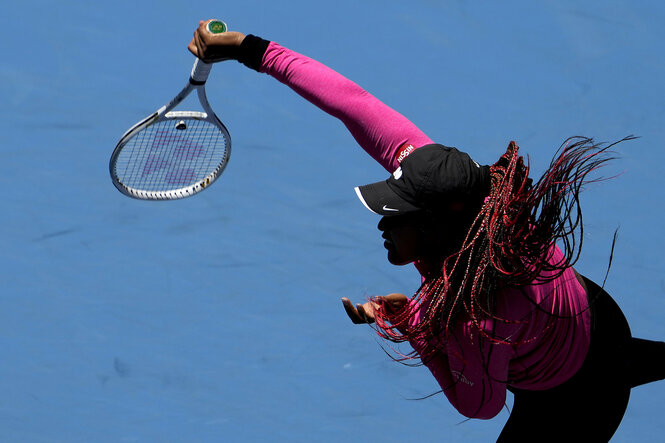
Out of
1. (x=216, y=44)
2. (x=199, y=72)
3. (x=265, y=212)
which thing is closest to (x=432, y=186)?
(x=216, y=44)

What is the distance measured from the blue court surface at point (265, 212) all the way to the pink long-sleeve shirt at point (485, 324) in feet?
4.95

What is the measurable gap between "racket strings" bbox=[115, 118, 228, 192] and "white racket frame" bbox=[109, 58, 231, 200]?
0.07 m

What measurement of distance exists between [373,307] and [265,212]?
2.11m

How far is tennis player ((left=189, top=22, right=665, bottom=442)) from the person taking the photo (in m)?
2.26

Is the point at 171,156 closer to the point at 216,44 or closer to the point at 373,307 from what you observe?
the point at 216,44

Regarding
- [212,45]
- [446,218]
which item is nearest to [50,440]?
[212,45]

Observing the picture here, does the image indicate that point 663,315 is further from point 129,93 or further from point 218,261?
point 129,93

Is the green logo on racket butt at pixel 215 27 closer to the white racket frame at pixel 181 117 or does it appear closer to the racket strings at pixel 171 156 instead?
the white racket frame at pixel 181 117

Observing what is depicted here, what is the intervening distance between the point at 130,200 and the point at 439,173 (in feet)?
8.83

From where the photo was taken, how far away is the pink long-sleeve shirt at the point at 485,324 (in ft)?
7.61

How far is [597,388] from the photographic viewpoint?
2602 millimetres

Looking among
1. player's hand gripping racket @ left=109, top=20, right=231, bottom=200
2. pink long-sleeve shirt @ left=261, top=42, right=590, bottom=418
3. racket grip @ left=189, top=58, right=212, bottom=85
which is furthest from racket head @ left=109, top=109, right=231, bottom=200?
pink long-sleeve shirt @ left=261, top=42, right=590, bottom=418

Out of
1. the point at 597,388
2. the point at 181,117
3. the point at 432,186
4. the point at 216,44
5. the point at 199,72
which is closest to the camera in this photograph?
the point at 432,186

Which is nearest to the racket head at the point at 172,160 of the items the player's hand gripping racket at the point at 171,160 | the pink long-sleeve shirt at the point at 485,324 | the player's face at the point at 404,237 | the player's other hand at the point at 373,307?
the player's hand gripping racket at the point at 171,160
